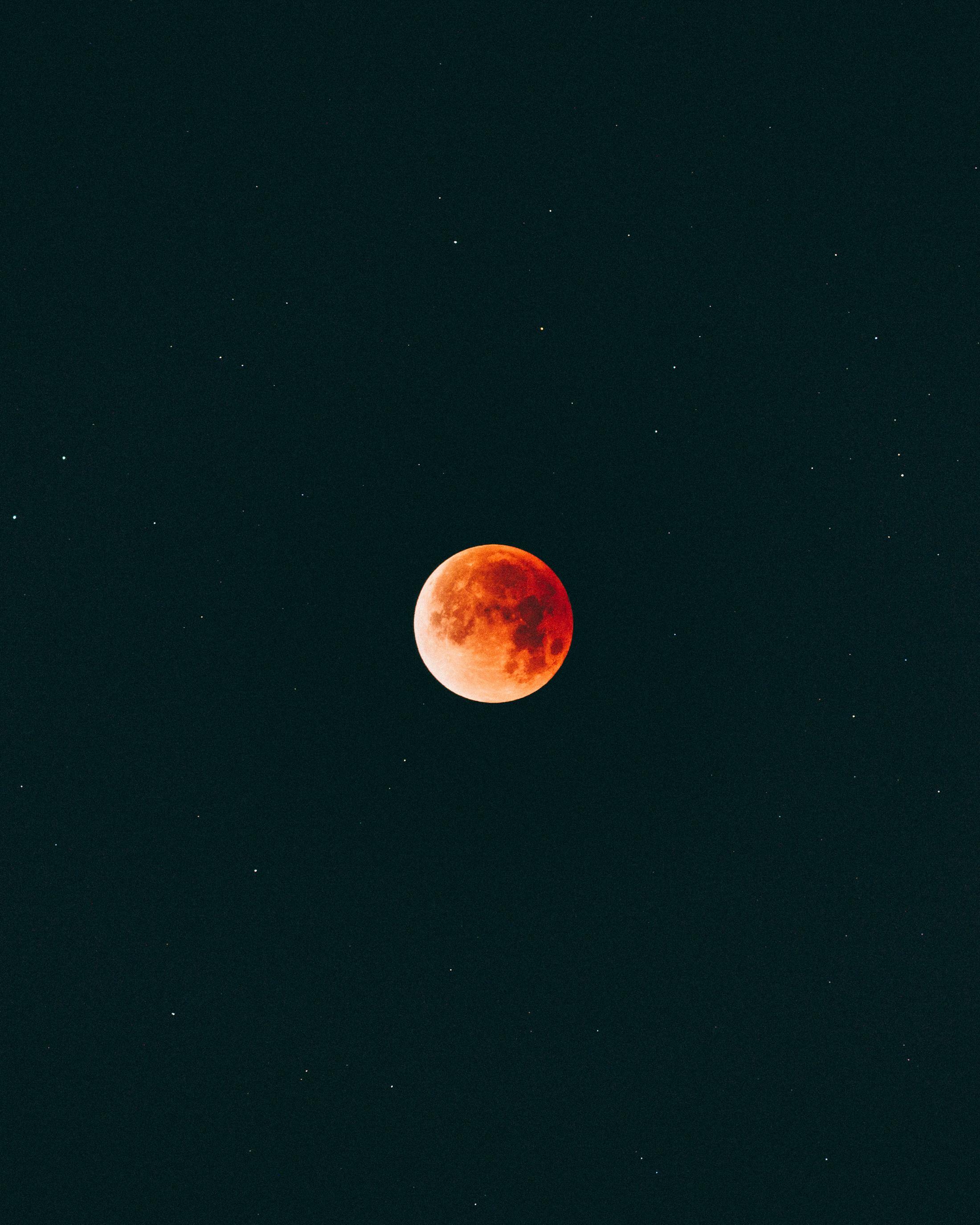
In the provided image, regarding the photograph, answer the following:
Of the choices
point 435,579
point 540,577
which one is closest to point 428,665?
point 435,579

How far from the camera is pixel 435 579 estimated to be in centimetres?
418

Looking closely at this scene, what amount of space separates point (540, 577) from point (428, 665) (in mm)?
799

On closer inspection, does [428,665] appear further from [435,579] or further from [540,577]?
[540,577]

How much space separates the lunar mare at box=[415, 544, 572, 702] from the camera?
393cm

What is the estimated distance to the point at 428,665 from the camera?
13.6 feet

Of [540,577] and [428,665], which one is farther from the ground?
[540,577]

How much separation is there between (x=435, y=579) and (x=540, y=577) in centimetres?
60

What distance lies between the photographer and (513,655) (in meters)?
3.96

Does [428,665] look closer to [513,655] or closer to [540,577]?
[513,655]

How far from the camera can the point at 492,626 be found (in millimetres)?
3922

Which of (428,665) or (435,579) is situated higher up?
(435,579)

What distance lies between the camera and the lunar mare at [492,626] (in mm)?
3932

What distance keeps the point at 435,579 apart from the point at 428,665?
489mm

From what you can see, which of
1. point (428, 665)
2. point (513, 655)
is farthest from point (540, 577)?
point (428, 665)
